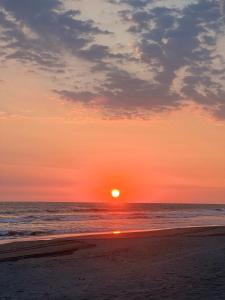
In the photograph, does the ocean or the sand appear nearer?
the sand

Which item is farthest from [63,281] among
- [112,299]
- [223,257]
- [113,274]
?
[223,257]

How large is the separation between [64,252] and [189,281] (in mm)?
7672

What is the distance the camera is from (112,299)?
356 inches

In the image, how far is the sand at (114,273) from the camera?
9.60 meters

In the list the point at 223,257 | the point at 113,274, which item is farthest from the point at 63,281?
the point at 223,257

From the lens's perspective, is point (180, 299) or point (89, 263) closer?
point (180, 299)

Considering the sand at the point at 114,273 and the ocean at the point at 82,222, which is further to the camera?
the ocean at the point at 82,222

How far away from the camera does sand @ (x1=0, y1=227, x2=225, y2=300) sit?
31.5ft

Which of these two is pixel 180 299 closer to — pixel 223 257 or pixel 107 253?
pixel 223 257

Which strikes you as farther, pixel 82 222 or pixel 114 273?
pixel 82 222

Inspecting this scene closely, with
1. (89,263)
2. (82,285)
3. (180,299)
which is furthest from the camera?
(89,263)

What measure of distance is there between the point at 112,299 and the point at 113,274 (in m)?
2.84

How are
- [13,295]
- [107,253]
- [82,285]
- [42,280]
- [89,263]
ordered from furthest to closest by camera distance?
[107,253]
[89,263]
[42,280]
[82,285]
[13,295]

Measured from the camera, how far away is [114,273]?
12023 millimetres
